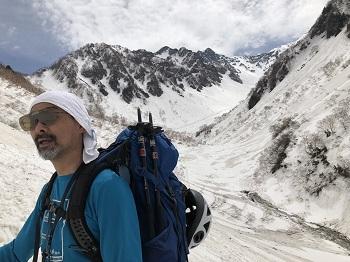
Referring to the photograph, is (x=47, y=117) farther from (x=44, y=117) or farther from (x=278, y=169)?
(x=278, y=169)

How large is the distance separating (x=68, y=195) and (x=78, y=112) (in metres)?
0.51

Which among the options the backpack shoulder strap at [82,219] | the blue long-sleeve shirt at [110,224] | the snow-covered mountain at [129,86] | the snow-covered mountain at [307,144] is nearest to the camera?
the blue long-sleeve shirt at [110,224]

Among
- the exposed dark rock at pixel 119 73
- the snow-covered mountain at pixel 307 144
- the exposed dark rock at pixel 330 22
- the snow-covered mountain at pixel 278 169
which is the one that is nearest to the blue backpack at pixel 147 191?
the snow-covered mountain at pixel 278 169

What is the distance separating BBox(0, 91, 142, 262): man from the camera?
7.22ft

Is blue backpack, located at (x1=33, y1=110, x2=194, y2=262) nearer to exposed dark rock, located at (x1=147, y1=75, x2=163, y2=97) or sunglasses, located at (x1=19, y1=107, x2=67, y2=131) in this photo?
sunglasses, located at (x1=19, y1=107, x2=67, y2=131)

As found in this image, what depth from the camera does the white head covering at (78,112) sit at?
2.55 m

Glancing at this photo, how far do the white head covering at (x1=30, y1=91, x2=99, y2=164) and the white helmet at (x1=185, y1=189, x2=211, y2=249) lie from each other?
80 cm

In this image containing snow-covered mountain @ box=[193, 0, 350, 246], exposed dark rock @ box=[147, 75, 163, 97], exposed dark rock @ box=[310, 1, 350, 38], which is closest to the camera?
snow-covered mountain @ box=[193, 0, 350, 246]

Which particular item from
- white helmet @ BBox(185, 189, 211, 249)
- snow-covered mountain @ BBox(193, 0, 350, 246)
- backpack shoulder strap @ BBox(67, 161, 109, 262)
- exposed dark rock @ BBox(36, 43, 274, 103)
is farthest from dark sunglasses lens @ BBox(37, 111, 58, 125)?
exposed dark rock @ BBox(36, 43, 274, 103)

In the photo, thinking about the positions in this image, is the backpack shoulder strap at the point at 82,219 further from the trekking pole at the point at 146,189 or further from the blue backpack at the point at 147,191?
the trekking pole at the point at 146,189

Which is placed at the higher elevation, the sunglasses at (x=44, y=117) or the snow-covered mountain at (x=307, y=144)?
the sunglasses at (x=44, y=117)

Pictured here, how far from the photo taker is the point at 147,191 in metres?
2.36

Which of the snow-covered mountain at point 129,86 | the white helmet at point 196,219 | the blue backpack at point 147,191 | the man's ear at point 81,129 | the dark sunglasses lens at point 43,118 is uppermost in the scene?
the dark sunglasses lens at point 43,118

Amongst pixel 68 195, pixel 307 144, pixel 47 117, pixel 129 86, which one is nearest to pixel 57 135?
pixel 47 117
